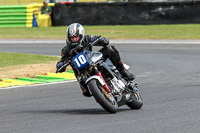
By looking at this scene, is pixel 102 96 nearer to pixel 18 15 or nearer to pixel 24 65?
pixel 24 65

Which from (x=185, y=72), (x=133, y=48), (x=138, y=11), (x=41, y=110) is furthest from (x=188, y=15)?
(x=41, y=110)

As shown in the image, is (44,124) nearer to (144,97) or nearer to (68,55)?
(68,55)

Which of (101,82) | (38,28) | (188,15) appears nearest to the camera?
(101,82)

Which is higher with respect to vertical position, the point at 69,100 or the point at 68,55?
the point at 68,55

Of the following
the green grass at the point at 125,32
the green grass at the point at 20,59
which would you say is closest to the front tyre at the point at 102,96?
the green grass at the point at 20,59

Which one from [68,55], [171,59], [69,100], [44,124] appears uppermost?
[68,55]

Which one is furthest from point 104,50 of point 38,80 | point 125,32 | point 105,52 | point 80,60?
point 125,32

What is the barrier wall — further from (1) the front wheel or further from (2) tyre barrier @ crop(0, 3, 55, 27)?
(1) the front wheel

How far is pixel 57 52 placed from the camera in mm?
20969

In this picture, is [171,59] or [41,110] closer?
[41,110]

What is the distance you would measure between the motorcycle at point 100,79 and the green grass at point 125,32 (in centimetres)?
1691

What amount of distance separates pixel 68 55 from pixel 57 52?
42.4 ft

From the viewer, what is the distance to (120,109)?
8680 millimetres

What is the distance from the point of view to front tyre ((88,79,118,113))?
7.59 metres
